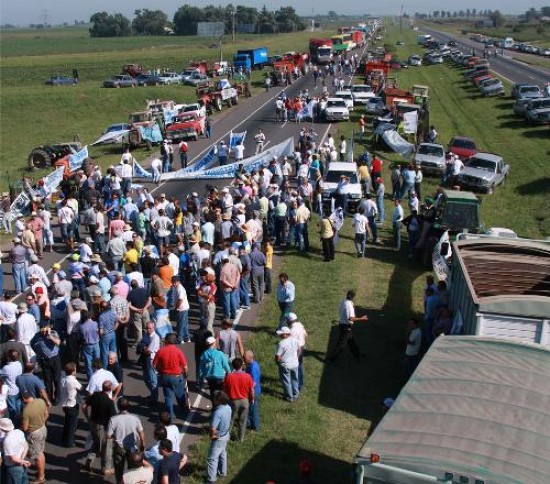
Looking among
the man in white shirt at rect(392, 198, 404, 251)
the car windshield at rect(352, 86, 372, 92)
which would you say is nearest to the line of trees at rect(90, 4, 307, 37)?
the car windshield at rect(352, 86, 372, 92)

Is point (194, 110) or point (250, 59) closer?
point (194, 110)

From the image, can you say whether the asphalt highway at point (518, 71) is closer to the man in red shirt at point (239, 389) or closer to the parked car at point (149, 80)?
the parked car at point (149, 80)

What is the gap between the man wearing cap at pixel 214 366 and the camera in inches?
451

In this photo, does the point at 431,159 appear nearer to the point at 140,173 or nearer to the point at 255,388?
the point at 140,173

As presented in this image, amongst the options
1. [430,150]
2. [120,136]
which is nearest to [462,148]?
[430,150]

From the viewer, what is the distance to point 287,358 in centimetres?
1200

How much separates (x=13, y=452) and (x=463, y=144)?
28.0 m

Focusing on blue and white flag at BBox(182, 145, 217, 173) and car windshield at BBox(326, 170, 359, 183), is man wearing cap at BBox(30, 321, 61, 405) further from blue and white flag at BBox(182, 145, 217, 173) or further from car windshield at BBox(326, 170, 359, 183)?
blue and white flag at BBox(182, 145, 217, 173)

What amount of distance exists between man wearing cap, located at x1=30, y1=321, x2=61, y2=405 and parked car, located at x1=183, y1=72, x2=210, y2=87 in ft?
179

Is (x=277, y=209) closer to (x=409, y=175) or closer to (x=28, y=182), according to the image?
(x=409, y=175)

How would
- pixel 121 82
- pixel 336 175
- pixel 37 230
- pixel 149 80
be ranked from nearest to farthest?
pixel 37 230 < pixel 336 175 < pixel 121 82 < pixel 149 80

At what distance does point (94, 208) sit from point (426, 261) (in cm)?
945

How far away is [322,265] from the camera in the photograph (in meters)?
Result: 20.1

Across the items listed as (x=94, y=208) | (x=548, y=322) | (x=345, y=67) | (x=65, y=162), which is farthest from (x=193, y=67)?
(x=548, y=322)
